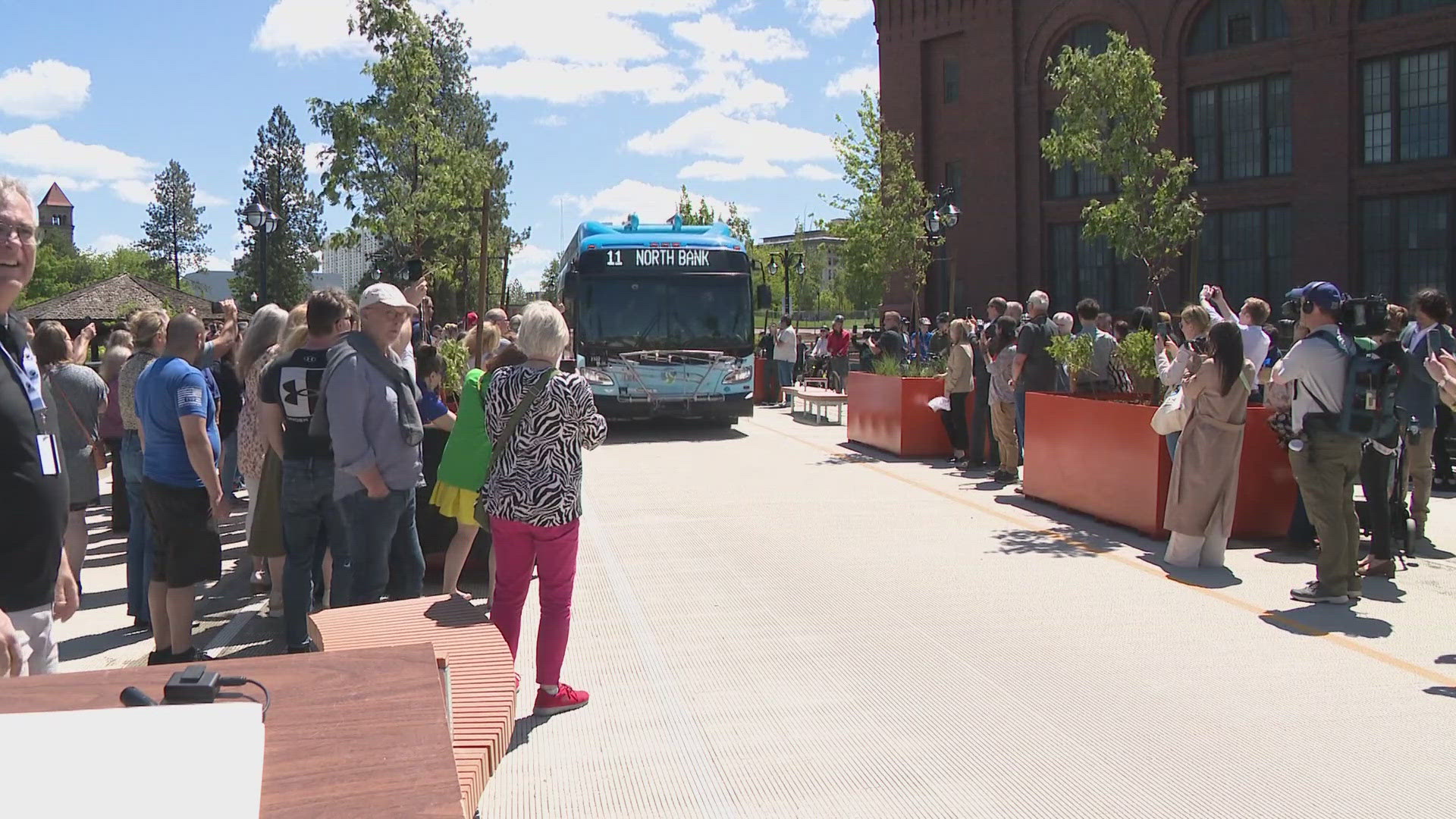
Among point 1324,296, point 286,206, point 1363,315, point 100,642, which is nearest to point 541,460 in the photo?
point 100,642

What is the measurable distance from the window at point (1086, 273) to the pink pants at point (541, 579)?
107 ft

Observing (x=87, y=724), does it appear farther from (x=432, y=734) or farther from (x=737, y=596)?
(x=737, y=596)

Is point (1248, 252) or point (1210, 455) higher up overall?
point (1248, 252)

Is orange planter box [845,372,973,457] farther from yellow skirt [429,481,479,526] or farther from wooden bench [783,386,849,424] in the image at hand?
yellow skirt [429,481,479,526]

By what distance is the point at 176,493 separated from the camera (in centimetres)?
609

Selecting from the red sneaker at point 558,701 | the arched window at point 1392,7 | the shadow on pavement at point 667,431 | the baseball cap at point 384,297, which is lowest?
the red sneaker at point 558,701

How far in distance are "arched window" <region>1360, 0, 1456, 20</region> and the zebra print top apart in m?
30.6

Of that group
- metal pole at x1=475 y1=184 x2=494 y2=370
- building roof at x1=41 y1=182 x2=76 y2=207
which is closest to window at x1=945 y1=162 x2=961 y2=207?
metal pole at x1=475 y1=184 x2=494 y2=370

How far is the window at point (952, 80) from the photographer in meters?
42.1

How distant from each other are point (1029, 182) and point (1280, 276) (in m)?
9.45

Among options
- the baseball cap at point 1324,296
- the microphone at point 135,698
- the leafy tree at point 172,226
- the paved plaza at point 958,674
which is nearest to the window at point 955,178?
the paved plaza at point 958,674

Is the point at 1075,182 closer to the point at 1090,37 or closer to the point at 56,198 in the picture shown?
the point at 1090,37

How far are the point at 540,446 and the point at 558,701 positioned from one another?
4.07 ft

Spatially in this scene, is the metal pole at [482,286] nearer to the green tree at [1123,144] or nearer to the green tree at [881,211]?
the green tree at [1123,144]
